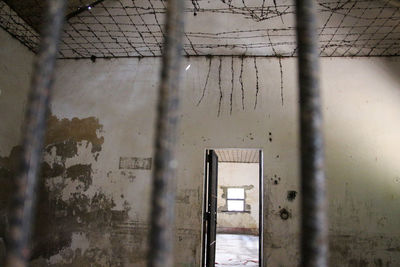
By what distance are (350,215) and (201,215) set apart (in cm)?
211

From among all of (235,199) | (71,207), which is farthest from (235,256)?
(235,199)

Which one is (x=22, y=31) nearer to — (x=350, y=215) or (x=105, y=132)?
(x=105, y=132)

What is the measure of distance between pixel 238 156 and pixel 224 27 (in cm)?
727

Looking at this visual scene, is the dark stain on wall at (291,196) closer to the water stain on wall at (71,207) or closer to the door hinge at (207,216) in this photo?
the door hinge at (207,216)

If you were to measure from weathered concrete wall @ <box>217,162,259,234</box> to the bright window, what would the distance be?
0.15 meters

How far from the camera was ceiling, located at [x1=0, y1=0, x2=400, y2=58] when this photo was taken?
4.43 metres

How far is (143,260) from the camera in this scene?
4.48 meters

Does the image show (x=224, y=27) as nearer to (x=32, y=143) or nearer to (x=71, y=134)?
(x=71, y=134)

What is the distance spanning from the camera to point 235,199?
12.7m

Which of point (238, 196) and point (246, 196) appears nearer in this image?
point (246, 196)

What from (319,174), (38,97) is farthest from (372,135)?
(38,97)

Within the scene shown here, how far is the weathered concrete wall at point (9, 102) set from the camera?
4.41 metres

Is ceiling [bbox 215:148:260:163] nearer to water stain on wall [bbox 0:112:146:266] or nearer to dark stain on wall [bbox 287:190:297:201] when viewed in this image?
dark stain on wall [bbox 287:190:297:201]

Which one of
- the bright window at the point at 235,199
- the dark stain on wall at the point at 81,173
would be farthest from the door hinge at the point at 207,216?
the bright window at the point at 235,199
